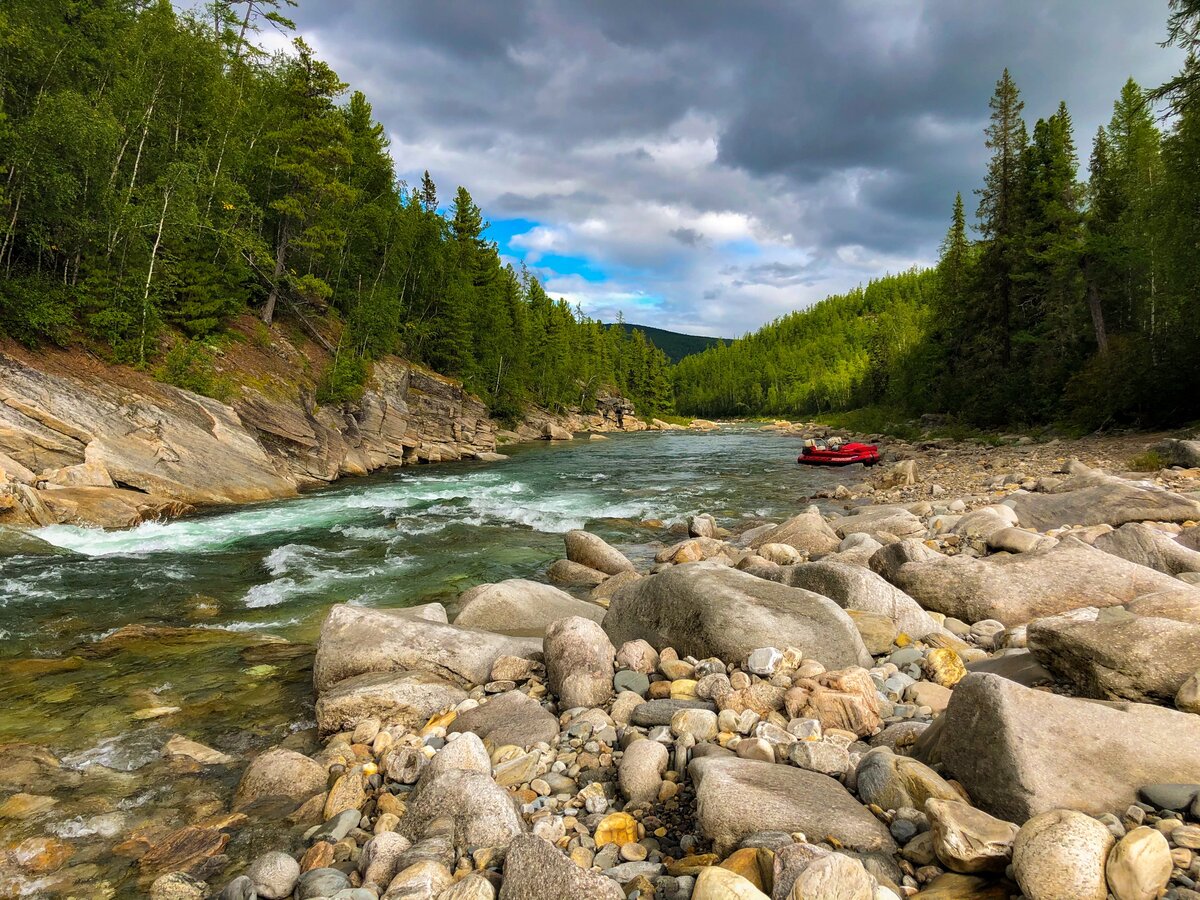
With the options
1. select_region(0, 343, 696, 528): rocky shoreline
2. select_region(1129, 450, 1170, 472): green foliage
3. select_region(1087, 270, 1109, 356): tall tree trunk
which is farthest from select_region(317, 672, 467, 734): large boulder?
select_region(1087, 270, 1109, 356): tall tree trunk

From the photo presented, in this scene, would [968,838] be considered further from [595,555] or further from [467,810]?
[595,555]

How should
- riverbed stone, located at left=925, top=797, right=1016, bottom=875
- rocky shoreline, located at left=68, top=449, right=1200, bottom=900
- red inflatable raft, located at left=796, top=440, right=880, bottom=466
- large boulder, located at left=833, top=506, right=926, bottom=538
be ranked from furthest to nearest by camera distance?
red inflatable raft, located at left=796, top=440, right=880, bottom=466 < large boulder, located at left=833, top=506, right=926, bottom=538 < rocky shoreline, located at left=68, top=449, right=1200, bottom=900 < riverbed stone, located at left=925, top=797, right=1016, bottom=875

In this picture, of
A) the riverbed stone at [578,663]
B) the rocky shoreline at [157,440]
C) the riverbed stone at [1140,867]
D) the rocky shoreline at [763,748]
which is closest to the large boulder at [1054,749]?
the rocky shoreline at [763,748]

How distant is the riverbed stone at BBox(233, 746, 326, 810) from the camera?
4.61 metres

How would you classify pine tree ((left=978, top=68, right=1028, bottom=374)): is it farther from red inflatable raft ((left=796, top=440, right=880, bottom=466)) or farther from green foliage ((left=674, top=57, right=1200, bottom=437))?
red inflatable raft ((left=796, top=440, right=880, bottom=466))

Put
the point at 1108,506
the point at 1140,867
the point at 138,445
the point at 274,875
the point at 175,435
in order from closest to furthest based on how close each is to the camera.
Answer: the point at 1140,867 → the point at 274,875 → the point at 1108,506 → the point at 138,445 → the point at 175,435

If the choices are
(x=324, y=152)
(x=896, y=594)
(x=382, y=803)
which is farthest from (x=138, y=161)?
(x=896, y=594)

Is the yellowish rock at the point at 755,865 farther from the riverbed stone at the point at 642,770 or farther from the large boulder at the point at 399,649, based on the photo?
the large boulder at the point at 399,649

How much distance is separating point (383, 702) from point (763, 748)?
12.2ft

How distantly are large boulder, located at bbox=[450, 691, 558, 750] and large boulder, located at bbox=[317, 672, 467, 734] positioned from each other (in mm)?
394

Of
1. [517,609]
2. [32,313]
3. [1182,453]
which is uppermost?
[32,313]

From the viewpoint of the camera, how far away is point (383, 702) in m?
5.58

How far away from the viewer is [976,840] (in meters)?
2.59

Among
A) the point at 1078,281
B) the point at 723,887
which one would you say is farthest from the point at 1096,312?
the point at 723,887
